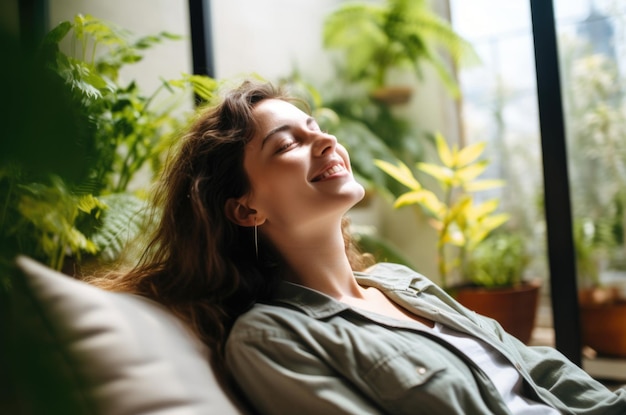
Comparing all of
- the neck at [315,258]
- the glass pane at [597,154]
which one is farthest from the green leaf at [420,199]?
the neck at [315,258]

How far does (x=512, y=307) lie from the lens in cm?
219

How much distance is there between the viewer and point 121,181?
5.74 feet

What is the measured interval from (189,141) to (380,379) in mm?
619

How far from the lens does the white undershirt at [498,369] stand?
107cm

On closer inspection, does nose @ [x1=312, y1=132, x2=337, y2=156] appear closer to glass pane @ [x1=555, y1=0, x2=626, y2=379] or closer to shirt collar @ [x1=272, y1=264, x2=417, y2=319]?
shirt collar @ [x1=272, y1=264, x2=417, y2=319]

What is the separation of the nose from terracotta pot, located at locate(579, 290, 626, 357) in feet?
4.50

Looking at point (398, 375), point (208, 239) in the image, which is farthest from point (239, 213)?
point (398, 375)

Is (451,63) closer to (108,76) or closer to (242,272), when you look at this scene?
(108,76)

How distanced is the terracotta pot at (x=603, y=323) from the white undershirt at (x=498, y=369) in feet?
3.54

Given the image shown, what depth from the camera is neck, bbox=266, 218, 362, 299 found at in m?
1.18

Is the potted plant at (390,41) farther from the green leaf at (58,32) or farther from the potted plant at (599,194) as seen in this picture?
the green leaf at (58,32)

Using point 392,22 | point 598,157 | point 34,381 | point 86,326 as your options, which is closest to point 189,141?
point 86,326

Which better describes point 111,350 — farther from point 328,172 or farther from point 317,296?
point 328,172

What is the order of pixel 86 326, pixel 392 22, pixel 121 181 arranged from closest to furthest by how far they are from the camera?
pixel 86 326 < pixel 121 181 < pixel 392 22
